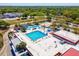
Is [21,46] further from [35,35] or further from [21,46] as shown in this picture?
[35,35]

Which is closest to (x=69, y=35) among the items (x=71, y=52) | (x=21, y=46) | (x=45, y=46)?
(x=71, y=52)

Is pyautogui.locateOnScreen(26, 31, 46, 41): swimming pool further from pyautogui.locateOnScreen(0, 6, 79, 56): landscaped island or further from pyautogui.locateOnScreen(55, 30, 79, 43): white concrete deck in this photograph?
pyautogui.locateOnScreen(55, 30, 79, 43): white concrete deck

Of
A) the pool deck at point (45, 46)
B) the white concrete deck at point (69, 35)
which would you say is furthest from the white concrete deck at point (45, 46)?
the white concrete deck at point (69, 35)

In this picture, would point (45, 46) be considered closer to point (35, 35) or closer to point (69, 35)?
point (35, 35)

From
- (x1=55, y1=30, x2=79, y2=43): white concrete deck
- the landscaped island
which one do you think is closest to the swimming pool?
the landscaped island

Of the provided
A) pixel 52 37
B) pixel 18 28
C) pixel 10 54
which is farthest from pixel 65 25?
pixel 10 54

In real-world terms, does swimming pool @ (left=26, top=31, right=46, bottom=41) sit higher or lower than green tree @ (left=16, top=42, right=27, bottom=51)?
higher

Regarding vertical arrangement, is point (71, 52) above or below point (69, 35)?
below

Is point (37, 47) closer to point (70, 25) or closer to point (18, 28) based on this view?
point (18, 28)

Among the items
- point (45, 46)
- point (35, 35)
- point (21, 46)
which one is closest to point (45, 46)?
point (45, 46)

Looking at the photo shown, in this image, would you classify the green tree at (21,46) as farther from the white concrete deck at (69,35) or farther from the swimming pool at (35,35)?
the white concrete deck at (69,35)

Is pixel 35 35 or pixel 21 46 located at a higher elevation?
pixel 35 35
